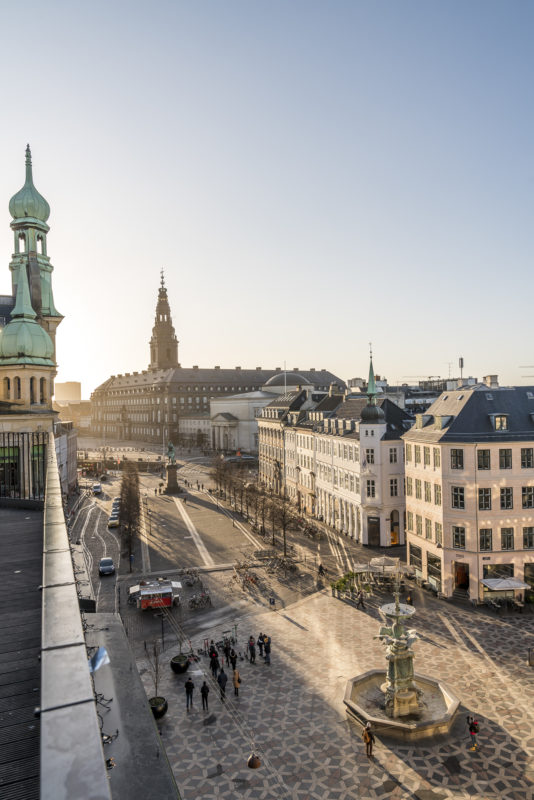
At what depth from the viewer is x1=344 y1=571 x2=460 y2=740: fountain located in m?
25.3

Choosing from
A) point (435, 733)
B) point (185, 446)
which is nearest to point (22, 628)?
point (435, 733)

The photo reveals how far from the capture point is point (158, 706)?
27.1m

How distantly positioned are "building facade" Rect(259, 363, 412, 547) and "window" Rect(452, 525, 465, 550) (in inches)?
600

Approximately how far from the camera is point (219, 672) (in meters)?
31.3

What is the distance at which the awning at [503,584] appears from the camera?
40.5 m

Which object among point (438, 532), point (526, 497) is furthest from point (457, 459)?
point (438, 532)

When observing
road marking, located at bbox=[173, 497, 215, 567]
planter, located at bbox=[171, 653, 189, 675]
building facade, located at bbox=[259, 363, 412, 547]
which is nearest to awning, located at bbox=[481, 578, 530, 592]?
building facade, located at bbox=[259, 363, 412, 547]

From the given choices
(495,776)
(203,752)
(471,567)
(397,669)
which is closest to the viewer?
(495,776)

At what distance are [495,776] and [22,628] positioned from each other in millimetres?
20707

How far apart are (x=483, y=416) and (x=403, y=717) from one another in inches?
1034

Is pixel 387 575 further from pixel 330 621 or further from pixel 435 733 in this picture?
pixel 435 733

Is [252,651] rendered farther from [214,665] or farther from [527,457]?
→ [527,457]

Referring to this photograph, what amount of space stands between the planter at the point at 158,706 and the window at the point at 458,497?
2675cm

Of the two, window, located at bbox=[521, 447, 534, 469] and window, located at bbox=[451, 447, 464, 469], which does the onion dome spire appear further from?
window, located at bbox=[521, 447, 534, 469]
